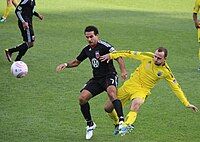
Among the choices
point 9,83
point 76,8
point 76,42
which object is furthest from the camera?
point 76,8

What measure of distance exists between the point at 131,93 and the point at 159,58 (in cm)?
77

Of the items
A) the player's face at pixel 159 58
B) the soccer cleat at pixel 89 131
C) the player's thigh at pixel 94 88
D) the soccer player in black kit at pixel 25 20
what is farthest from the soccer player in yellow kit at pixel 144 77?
the soccer player in black kit at pixel 25 20

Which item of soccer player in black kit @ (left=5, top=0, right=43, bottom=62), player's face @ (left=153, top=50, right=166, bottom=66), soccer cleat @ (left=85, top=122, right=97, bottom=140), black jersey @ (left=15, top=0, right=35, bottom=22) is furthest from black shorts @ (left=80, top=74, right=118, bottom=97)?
black jersey @ (left=15, top=0, right=35, bottom=22)

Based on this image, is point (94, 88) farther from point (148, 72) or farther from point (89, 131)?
point (148, 72)

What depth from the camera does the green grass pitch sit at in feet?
30.0

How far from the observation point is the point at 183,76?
44.4 ft

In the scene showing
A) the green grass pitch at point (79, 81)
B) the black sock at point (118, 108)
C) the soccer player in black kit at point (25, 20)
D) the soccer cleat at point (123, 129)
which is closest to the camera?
the soccer cleat at point (123, 129)

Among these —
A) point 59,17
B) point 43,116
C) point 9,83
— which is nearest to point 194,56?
point 9,83

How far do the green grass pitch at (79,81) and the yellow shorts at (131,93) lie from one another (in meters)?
0.67

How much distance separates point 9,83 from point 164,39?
26.2 feet

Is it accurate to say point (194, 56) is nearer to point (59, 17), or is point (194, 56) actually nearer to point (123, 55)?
point (123, 55)

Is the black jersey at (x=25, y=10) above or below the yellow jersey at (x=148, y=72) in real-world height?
above

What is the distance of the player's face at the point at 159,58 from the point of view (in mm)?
8508

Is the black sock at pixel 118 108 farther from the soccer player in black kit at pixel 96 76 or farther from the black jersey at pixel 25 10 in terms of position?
the black jersey at pixel 25 10
